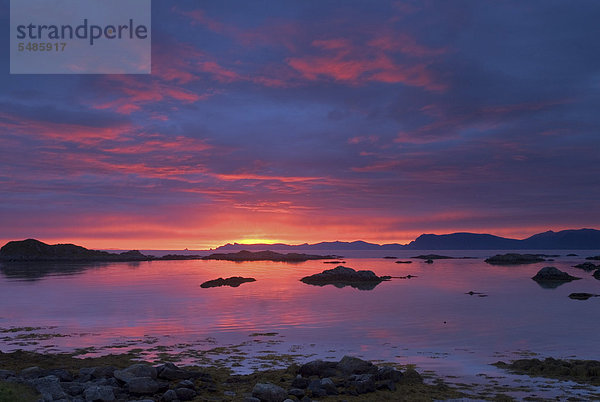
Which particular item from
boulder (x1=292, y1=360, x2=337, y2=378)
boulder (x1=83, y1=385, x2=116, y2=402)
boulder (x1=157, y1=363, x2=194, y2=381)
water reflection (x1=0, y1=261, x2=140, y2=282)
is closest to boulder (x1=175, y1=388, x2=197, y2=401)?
boulder (x1=157, y1=363, x2=194, y2=381)

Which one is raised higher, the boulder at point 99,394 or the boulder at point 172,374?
the boulder at point 99,394

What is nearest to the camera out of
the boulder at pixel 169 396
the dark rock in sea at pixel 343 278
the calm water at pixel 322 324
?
the boulder at pixel 169 396

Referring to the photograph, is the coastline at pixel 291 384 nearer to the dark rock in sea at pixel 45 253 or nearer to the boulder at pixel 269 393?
the boulder at pixel 269 393

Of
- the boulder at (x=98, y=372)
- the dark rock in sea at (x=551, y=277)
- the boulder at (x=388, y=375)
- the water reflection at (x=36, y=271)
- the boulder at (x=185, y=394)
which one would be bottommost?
the dark rock in sea at (x=551, y=277)

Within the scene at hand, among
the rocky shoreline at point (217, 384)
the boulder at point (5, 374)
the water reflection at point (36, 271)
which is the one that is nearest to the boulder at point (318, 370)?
the rocky shoreline at point (217, 384)

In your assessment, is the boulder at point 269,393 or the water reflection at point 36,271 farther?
the water reflection at point 36,271

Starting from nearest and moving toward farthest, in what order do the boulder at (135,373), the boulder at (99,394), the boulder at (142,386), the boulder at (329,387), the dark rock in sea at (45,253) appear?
the boulder at (99,394), the boulder at (142,386), the boulder at (329,387), the boulder at (135,373), the dark rock in sea at (45,253)

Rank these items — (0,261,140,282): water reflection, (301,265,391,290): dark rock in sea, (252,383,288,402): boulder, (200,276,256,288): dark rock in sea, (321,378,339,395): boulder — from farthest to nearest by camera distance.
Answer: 1. (0,261,140,282): water reflection
2. (301,265,391,290): dark rock in sea
3. (200,276,256,288): dark rock in sea
4. (321,378,339,395): boulder
5. (252,383,288,402): boulder

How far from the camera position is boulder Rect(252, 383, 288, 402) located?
45.4 ft

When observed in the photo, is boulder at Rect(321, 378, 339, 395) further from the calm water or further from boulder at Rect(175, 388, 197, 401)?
the calm water

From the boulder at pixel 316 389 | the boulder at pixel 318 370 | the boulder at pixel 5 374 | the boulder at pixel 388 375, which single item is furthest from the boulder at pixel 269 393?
the boulder at pixel 5 374

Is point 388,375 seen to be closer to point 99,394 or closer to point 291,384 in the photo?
point 291,384

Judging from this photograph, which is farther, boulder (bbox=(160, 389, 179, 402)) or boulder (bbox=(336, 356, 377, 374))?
boulder (bbox=(336, 356, 377, 374))

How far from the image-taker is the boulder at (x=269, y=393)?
13852mm
